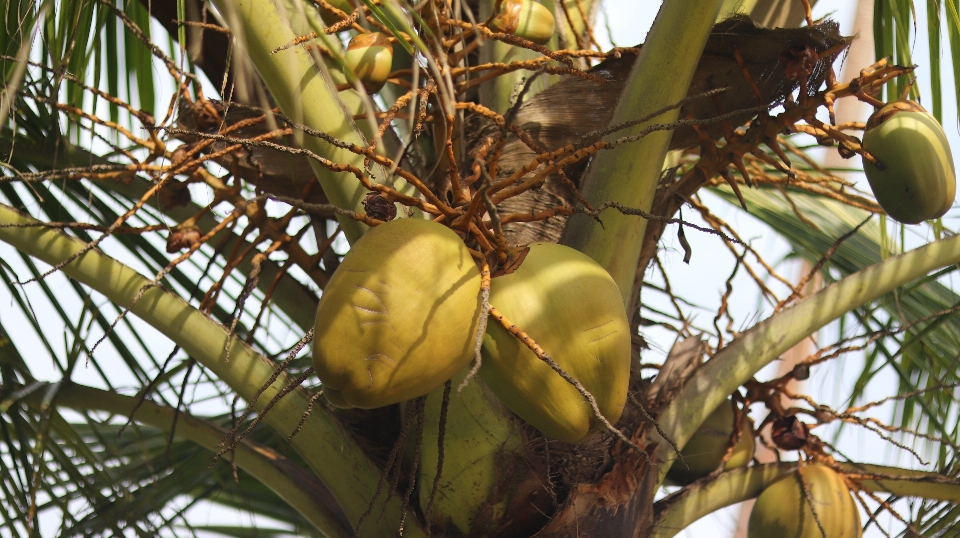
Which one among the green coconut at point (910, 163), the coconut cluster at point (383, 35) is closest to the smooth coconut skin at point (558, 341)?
the coconut cluster at point (383, 35)

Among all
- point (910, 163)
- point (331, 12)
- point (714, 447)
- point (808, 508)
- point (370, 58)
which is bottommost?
point (808, 508)

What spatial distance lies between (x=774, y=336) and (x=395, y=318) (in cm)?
78

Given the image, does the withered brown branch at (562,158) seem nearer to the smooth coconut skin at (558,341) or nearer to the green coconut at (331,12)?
the smooth coconut skin at (558,341)

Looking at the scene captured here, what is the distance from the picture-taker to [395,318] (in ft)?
2.72

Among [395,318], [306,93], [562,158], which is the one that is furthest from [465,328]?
[306,93]

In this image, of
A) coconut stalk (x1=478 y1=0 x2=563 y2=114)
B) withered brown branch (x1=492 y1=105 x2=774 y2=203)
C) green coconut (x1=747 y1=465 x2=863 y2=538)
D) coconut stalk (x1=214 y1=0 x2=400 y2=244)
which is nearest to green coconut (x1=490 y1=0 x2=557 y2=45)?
coconut stalk (x1=478 y1=0 x2=563 y2=114)

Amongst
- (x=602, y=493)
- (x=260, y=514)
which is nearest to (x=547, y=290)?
(x=602, y=493)

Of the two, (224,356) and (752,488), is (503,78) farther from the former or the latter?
(752,488)

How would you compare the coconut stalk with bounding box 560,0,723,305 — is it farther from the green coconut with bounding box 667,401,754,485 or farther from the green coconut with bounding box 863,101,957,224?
the green coconut with bounding box 667,401,754,485

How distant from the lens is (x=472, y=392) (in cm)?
118

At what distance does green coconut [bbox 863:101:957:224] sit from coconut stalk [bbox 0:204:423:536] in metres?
0.78

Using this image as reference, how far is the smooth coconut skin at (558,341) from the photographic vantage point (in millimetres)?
893

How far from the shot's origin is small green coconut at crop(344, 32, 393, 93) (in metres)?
1.22

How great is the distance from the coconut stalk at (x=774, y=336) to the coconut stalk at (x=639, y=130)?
27 cm
